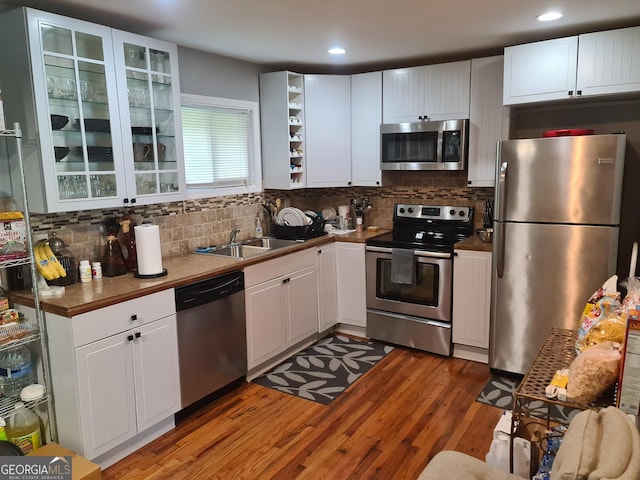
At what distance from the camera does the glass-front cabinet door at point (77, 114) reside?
2.48 m

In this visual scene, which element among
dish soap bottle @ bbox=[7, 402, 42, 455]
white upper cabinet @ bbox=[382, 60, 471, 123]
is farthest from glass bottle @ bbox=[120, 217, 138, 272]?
white upper cabinet @ bbox=[382, 60, 471, 123]

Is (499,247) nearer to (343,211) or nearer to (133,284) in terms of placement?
(343,211)

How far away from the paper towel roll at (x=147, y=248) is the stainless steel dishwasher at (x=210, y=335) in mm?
224

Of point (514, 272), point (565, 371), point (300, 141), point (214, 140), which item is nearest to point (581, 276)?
point (514, 272)

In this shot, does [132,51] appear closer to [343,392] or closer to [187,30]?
[187,30]

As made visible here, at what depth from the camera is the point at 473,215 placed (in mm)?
4191

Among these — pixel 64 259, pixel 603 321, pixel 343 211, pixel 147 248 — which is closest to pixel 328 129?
pixel 343 211

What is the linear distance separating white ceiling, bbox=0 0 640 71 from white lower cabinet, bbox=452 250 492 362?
1533 millimetres

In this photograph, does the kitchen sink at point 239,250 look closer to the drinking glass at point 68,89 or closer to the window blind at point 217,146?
the window blind at point 217,146

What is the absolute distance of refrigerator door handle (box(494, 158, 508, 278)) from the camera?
3.25m

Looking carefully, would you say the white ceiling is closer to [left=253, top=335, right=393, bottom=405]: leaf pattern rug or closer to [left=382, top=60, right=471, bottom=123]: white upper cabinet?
[left=382, top=60, right=471, bottom=123]: white upper cabinet

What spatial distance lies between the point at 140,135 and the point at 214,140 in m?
0.97

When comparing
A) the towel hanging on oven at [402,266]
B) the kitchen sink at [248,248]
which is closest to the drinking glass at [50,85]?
the kitchen sink at [248,248]

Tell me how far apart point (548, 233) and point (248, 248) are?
2193 millimetres
